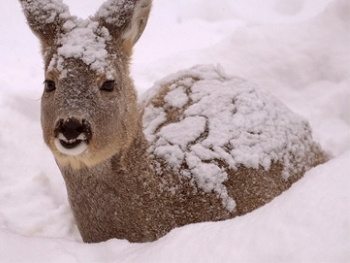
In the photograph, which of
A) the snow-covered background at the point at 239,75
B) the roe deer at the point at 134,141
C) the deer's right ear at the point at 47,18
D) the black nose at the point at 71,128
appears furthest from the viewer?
the deer's right ear at the point at 47,18

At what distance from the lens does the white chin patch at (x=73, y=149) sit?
9.29 feet

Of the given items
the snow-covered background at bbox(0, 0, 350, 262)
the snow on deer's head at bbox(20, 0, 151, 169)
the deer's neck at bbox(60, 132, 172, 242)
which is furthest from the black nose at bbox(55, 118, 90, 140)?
the snow-covered background at bbox(0, 0, 350, 262)

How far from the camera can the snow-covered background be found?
2.12 m

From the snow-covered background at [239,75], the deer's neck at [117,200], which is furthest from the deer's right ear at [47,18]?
the snow-covered background at [239,75]

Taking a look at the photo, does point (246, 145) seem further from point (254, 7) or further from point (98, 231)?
point (254, 7)

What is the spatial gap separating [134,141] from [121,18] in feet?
2.59

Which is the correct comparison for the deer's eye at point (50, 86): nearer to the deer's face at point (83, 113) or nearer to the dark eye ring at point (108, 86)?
the deer's face at point (83, 113)

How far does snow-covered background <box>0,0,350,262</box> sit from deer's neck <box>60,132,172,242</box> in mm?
292

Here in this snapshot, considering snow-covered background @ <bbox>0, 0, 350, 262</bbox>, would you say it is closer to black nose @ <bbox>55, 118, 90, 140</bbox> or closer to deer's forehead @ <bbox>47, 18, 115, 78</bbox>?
black nose @ <bbox>55, 118, 90, 140</bbox>

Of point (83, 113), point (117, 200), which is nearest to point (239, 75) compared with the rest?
point (117, 200)

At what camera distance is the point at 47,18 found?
127 inches

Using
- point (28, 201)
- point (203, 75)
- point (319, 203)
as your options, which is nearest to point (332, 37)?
point (203, 75)

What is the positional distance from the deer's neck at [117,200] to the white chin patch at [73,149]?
0.34 metres

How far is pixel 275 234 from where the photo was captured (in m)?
2.09
